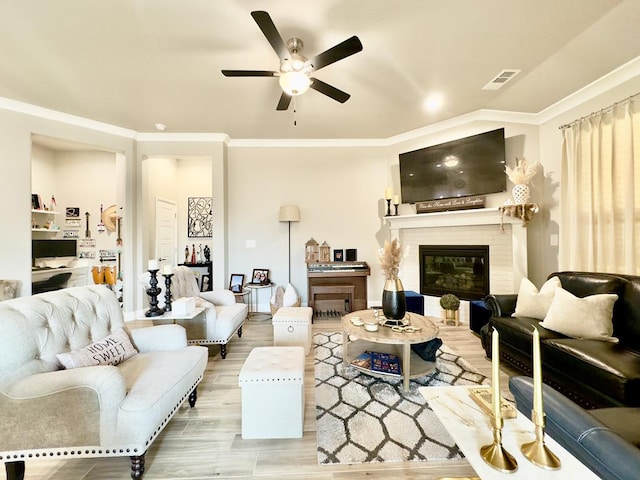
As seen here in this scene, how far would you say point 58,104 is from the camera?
3.26 meters

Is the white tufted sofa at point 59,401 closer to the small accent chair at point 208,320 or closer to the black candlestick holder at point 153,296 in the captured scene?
the black candlestick holder at point 153,296

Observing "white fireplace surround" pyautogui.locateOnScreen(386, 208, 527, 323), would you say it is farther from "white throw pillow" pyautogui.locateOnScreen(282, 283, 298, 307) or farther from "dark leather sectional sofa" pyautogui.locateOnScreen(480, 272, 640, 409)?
"white throw pillow" pyautogui.locateOnScreen(282, 283, 298, 307)

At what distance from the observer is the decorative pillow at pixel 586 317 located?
195 centimetres

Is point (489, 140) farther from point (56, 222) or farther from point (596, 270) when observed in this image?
point (56, 222)

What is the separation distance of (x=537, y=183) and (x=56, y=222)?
26.3 ft

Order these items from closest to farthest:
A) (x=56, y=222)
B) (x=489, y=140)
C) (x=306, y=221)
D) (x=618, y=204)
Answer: (x=618, y=204), (x=489, y=140), (x=306, y=221), (x=56, y=222)

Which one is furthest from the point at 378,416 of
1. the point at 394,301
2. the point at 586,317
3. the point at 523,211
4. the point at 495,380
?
the point at 523,211

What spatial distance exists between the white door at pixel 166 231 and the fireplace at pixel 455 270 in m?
4.53

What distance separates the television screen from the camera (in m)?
4.23

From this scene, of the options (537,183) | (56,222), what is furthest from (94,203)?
(537,183)

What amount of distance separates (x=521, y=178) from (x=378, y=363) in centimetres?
289

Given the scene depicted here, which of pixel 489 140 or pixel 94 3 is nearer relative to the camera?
pixel 94 3

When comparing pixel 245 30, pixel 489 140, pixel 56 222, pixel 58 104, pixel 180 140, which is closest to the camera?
pixel 245 30

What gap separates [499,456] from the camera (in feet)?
2.78
